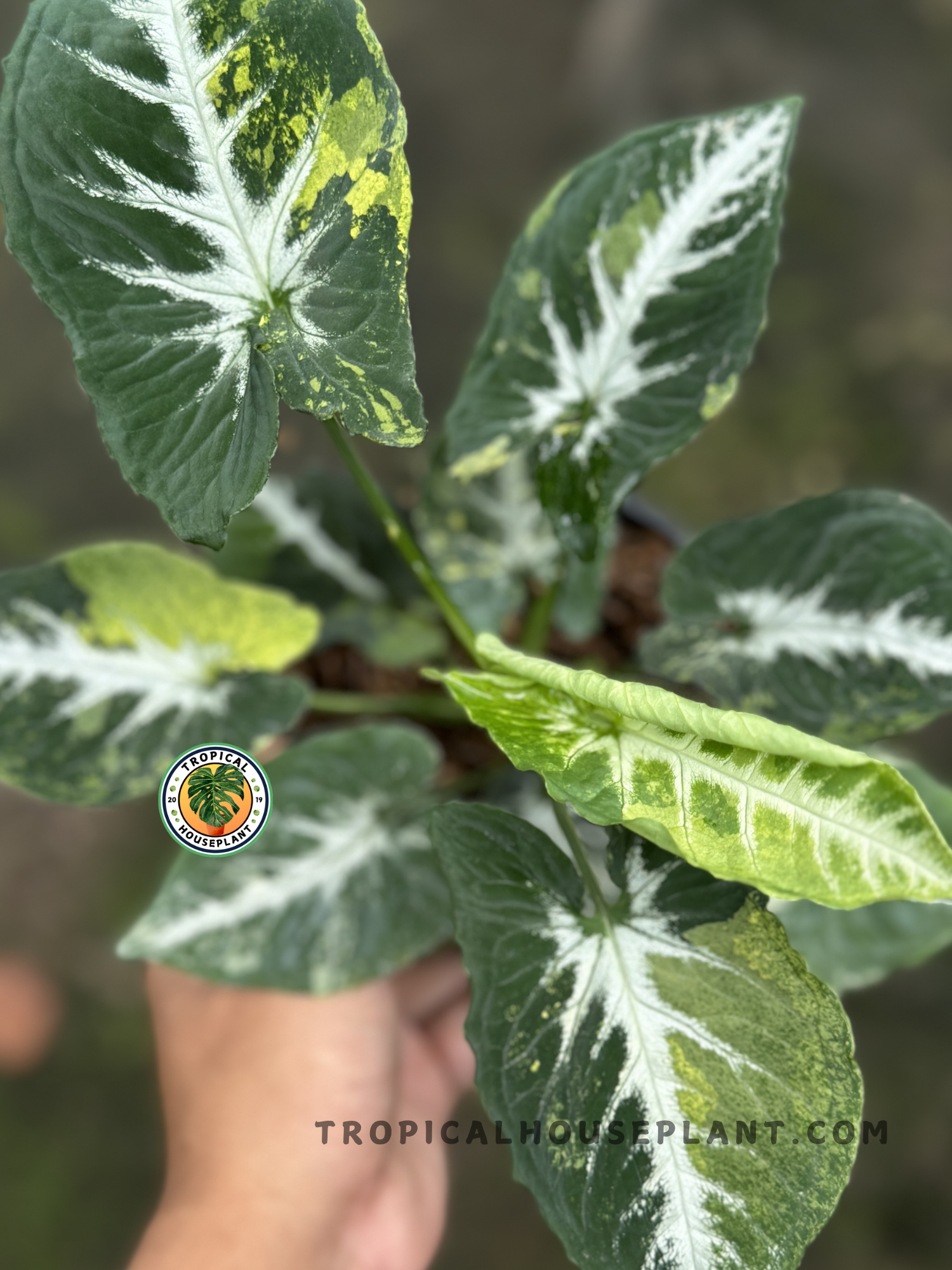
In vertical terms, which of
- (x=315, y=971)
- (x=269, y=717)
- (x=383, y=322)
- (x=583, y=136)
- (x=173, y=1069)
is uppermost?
(x=583, y=136)

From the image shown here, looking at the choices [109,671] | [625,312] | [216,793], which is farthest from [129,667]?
[625,312]

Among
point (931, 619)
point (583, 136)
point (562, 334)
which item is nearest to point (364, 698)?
point (562, 334)

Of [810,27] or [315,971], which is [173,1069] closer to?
[315,971]

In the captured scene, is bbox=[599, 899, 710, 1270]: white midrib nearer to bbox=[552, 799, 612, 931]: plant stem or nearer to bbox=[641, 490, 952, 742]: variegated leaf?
bbox=[552, 799, 612, 931]: plant stem

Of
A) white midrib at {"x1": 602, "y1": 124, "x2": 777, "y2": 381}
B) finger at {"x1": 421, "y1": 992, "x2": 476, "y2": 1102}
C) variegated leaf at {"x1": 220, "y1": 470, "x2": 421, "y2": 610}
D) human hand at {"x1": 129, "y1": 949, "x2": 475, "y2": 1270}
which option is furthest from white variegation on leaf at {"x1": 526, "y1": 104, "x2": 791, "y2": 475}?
finger at {"x1": 421, "y1": 992, "x2": 476, "y2": 1102}

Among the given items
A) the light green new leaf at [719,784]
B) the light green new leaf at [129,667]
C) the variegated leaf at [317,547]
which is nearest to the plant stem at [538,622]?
the variegated leaf at [317,547]

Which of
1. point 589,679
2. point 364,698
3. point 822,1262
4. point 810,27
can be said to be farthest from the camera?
point 810,27

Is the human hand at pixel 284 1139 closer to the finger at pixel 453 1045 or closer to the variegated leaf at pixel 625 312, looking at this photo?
the finger at pixel 453 1045
